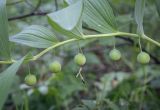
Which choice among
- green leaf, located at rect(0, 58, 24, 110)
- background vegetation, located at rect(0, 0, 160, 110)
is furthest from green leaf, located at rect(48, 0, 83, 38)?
background vegetation, located at rect(0, 0, 160, 110)

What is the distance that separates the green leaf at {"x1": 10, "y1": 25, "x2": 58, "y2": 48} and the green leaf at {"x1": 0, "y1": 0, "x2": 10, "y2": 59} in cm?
4

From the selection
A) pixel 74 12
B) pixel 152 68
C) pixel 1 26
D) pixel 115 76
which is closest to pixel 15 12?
pixel 115 76

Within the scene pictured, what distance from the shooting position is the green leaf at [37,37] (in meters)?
0.69

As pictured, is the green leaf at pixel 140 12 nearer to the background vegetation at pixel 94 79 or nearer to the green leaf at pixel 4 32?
the green leaf at pixel 4 32

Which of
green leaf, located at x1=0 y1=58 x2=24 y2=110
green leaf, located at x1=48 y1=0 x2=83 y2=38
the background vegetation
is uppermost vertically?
green leaf, located at x1=48 y1=0 x2=83 y2=38

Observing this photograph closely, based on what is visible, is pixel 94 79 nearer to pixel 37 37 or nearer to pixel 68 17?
pixel 37 37

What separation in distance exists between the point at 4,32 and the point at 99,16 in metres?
0.19

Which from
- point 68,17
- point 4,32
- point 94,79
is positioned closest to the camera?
point 68,17

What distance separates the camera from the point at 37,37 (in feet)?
2.31

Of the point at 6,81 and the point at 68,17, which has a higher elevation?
the point at 68,17

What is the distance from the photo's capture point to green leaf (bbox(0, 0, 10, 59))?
690 mm

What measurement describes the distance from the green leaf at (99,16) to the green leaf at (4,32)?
0.15 meters

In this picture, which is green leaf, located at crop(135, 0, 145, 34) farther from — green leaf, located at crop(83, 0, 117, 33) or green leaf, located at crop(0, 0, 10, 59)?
green leaf, located at crop(0, 0, 10, 59)

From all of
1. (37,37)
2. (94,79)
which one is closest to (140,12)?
(37,37)
